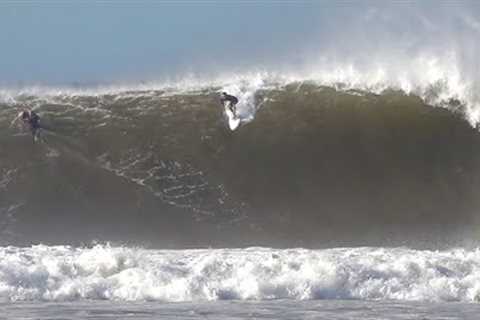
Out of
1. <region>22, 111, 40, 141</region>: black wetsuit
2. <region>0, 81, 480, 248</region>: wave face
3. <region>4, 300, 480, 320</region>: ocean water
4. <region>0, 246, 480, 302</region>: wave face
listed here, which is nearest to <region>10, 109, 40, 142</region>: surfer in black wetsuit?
<region>22, 111, 40, 141</region>: black wetsuit

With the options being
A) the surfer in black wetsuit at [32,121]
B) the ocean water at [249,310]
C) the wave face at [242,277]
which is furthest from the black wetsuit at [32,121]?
the ocean water at [249,310]

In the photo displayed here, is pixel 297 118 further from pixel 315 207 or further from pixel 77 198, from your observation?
pixel 77 198

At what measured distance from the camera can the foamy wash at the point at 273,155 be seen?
56.4 ft

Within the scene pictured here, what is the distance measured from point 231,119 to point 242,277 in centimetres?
463

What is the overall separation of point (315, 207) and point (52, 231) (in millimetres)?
3612

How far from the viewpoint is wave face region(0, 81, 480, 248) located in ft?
57.2

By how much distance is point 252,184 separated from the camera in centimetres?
1798

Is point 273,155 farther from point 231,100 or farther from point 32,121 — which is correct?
point 32,121

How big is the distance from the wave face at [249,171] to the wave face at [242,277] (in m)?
1.98

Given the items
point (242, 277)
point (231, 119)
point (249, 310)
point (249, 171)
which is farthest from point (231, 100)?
point (249, 310)

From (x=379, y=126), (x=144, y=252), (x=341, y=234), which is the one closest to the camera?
(x=144, y=252)

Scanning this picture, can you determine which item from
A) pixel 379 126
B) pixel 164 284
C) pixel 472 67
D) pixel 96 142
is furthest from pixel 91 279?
pixel 472 67

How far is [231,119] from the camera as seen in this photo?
18.8m

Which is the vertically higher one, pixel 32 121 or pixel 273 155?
pixel 32 121
